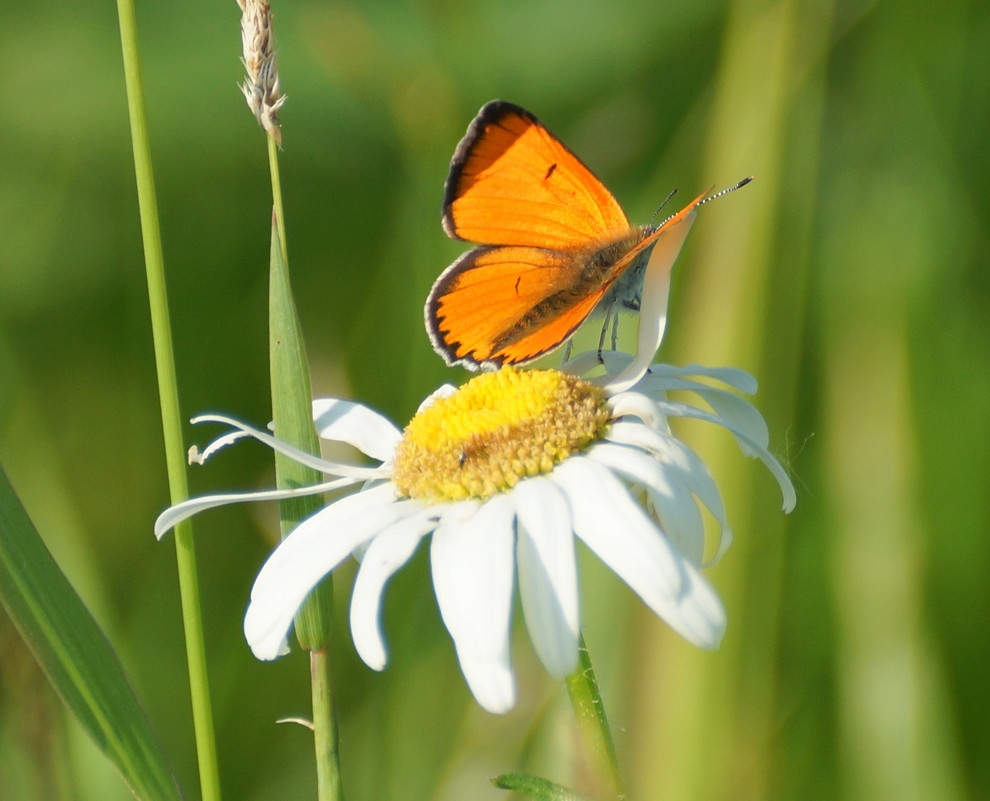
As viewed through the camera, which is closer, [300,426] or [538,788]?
[538,788]

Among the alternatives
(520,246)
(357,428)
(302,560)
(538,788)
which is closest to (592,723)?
(538,788)

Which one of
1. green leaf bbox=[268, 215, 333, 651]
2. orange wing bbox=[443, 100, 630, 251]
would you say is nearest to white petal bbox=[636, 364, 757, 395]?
orange wing bbox=[443, 100, 630, 251]

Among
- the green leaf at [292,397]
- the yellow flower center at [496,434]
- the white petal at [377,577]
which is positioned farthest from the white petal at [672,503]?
the green leaf at [292,397]

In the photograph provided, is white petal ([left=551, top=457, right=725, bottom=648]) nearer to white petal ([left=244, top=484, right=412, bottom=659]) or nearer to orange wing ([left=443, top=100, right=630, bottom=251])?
white petal ([left=244, top=484, right=412, bottom=659])

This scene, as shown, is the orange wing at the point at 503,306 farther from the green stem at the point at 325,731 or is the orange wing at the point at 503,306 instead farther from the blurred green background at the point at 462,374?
the green stem at the point at 325,731

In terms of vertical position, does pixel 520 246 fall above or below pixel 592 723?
above

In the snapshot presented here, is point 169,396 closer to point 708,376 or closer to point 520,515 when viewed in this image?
point 520,515

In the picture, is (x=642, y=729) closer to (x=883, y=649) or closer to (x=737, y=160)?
(x=883, y=649)

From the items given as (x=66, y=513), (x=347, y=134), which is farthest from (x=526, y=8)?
(x=66, y=513)
